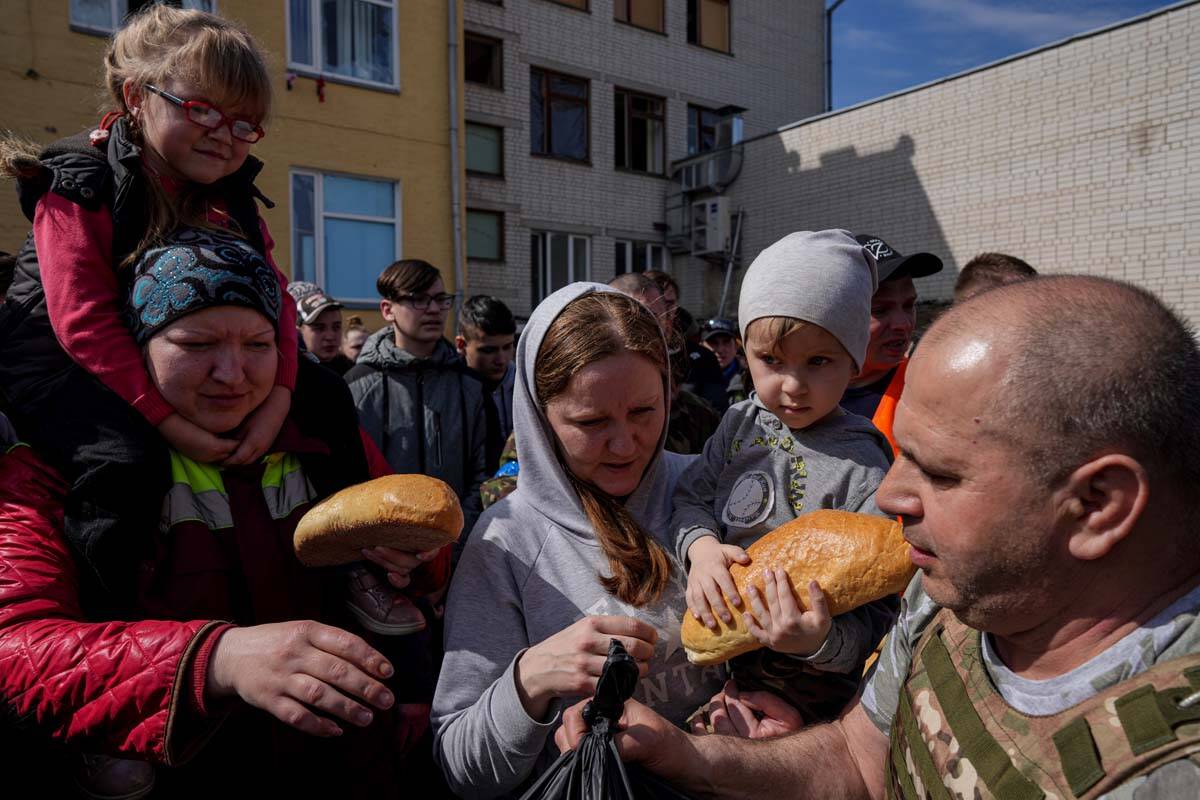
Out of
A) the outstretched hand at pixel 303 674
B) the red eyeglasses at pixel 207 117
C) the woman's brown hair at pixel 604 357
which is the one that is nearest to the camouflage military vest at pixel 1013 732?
the woman's brown hair at pixel 604 357

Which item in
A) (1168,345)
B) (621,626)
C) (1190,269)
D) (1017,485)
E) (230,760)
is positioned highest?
(1190,269)

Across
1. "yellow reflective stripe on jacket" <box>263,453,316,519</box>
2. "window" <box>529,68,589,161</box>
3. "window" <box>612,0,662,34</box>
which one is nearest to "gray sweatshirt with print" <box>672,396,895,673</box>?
"yellow reflective stripe on jacket" <box>263,453,316,519</box>

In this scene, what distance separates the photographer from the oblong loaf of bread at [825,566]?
149 centimetres

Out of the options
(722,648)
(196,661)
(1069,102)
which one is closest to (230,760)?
(196,661)

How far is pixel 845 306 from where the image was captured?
2002 mm

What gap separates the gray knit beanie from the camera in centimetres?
198

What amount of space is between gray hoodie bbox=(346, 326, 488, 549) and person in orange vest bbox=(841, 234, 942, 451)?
2.14 meters

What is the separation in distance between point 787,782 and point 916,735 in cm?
37

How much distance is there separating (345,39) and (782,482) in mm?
13301

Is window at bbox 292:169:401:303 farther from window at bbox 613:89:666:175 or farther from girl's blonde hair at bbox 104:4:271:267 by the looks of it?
girl's blonde hair at bbox 104:4:271:267

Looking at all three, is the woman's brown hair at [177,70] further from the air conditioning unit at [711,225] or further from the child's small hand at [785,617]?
the air conditioning unit at [711,225]

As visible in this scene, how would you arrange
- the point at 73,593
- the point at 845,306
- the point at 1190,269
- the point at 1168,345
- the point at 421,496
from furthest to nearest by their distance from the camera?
the point at 1190,269 → the point at 845,306 → the point at 421,496 → the point at 73,593 → the point at 1168,345

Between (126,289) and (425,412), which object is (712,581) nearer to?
(126,289)

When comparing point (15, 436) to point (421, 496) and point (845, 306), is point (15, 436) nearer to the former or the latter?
point (421, 496)
